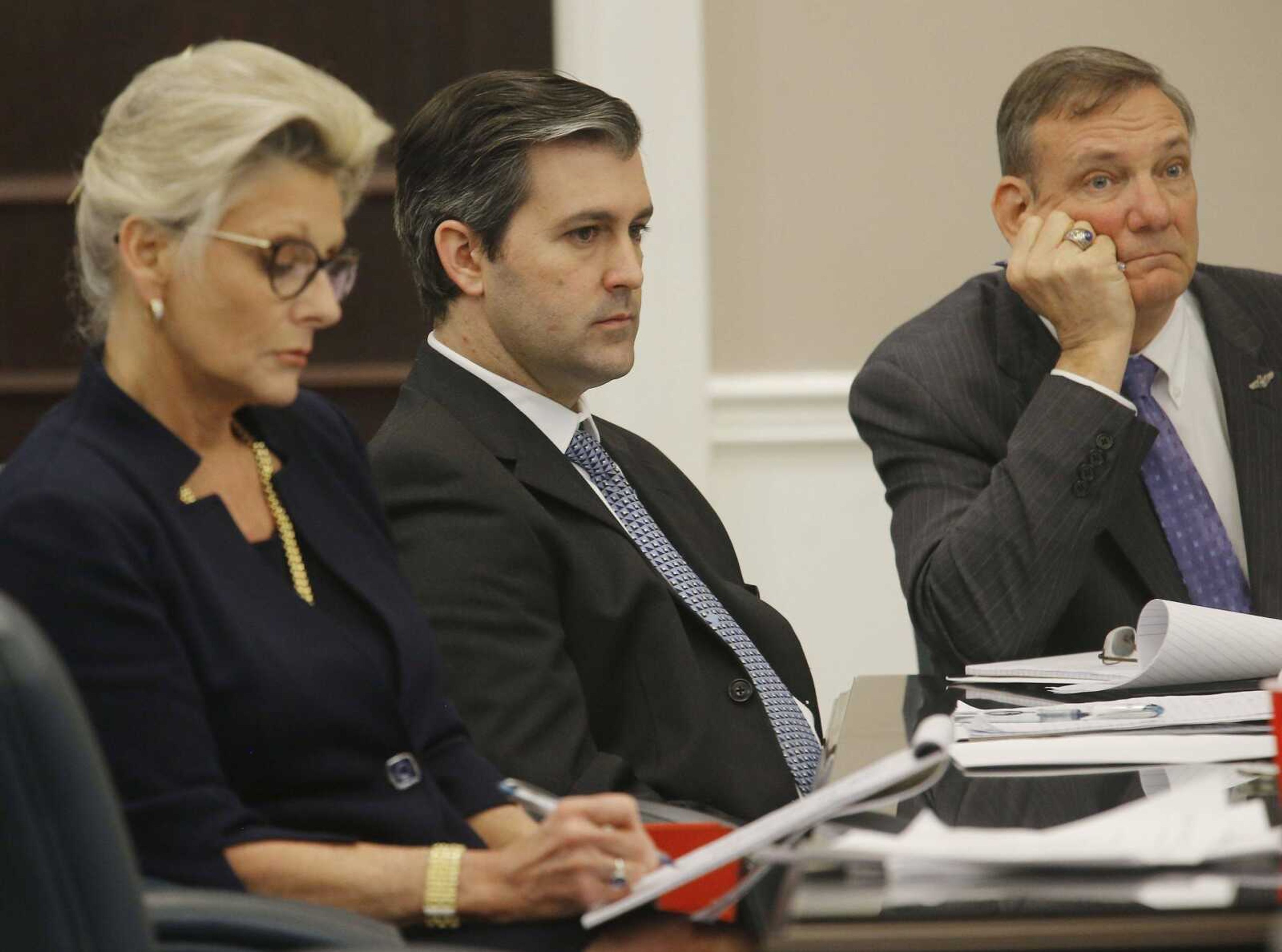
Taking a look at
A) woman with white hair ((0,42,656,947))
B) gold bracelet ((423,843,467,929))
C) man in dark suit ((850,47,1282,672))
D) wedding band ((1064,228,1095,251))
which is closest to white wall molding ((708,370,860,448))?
man in dark suit ((850,47,1282,672))

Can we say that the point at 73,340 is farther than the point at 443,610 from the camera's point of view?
Yes

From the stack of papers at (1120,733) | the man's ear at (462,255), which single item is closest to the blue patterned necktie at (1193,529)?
the stack of papers at (1120,733)

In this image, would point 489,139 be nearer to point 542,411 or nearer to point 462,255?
point 462,255

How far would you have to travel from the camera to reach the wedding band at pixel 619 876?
1311 mm

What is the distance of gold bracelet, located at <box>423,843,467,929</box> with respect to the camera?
1379 mm

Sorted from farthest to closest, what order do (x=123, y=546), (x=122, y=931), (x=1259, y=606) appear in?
1. (x=1259, y=606)
2. (x=123, y=546)
3. (x=122, y=931)

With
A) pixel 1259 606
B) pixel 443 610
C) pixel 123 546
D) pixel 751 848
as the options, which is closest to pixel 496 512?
pixel 443 610

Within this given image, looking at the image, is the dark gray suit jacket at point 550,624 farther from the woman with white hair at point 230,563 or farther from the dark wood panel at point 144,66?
the dark wood panel at point 144,66

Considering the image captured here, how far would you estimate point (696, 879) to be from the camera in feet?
4.21

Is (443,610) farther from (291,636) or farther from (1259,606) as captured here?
(1259,606)

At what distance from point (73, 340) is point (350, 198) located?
239 cm

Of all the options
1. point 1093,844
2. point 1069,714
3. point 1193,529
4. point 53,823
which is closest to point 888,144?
point 1193,529

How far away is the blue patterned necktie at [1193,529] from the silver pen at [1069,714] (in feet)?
1.81

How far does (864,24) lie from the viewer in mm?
3658
